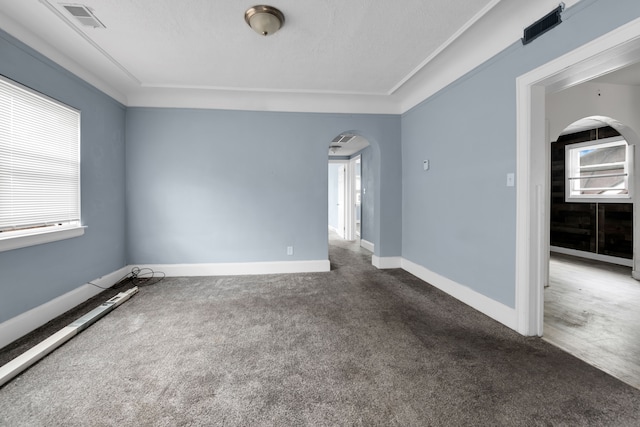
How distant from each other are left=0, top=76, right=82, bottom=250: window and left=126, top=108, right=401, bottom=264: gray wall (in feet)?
3.17

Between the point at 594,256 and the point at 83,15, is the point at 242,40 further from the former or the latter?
the point at 594,256

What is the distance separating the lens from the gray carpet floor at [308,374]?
1410mm

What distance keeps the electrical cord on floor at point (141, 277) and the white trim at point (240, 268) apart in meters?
0.06

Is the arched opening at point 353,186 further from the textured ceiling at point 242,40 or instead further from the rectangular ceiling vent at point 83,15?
the rectangular ceiling vent at point 83,15

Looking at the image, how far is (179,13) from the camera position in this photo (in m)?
2.16

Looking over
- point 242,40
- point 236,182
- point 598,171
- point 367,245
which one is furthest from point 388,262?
point 598,171

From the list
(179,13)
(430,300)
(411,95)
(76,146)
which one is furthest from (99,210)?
(411,95)

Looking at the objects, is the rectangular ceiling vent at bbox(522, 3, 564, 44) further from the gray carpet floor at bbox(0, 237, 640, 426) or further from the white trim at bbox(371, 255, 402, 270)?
the white trim at bbox(371, 255, 402, 270)

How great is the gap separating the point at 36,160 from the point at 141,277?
2.01 m

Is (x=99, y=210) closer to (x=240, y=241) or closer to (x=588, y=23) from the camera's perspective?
(x=240, y=241)

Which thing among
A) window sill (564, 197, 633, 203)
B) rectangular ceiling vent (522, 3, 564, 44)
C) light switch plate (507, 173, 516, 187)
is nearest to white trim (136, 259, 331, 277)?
light switch plate (507, 173, 516, 187)

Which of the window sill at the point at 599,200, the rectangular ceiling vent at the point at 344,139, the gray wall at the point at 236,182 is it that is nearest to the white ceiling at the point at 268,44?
the gray wall at the point at 236,182

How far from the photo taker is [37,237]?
2363mm

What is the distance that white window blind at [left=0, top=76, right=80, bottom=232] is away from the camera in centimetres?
217
